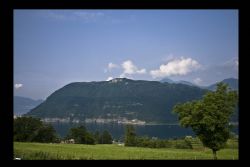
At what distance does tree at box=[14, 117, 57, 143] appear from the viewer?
24.4 ft

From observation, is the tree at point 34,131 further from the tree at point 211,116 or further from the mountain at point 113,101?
the tree at point 211,116

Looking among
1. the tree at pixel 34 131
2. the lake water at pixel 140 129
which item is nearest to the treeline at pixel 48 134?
the tree at pixel 34 131

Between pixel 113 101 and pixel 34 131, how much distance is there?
3.00 meters

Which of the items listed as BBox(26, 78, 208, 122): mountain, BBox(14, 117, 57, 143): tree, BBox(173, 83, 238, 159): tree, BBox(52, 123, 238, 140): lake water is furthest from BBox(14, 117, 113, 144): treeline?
BBox(173, 83, 238, 159): tree

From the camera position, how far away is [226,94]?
12.0 meters

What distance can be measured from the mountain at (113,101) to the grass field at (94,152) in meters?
0.81

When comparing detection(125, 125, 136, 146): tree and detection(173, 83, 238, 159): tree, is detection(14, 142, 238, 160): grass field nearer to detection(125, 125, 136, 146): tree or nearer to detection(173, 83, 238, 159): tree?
detection(125, 125, 136, 146): tree

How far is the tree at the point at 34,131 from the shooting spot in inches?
293

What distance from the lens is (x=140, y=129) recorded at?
11.0 meters
